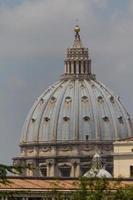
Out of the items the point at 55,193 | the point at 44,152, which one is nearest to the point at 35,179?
the point at 55,193

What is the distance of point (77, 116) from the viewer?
576 feet

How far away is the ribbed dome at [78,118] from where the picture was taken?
569 feet

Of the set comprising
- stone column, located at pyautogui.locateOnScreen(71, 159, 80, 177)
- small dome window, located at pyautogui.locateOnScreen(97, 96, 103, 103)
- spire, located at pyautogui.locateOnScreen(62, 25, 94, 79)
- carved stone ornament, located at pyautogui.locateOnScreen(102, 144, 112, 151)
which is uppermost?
spire, located at pyautogui.locateOnScreen(62, 25, 94, 79)

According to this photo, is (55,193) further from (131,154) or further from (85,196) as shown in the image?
(131,154)

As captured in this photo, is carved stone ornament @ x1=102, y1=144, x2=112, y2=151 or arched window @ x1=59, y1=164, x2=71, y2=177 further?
carved stone ornament @ x1=102, y1=144, x2=112, y2=151

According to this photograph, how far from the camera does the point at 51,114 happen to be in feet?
574

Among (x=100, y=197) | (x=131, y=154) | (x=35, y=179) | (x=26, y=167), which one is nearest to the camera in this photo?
(x=26, y=167)

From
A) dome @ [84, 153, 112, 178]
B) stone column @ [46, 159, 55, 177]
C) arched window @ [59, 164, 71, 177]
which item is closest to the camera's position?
dome @ [84, 153, 112, 178]

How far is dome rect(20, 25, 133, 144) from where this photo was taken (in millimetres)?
173500

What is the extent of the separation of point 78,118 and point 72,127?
4.95 ft

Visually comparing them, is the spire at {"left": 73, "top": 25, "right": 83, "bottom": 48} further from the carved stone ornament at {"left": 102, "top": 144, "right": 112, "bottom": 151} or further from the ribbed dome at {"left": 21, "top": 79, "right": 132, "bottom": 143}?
the carved stone ornament at {"left": 102, "top": 144, "right": 112, "bottom": 151}

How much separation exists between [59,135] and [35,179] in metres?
81.2

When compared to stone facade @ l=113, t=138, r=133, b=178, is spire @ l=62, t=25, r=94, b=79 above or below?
above

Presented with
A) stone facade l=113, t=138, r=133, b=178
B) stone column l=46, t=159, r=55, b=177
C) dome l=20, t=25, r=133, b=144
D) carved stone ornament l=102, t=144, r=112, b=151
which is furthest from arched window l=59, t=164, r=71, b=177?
stone facade l=113, t=138, r=133, b=178
